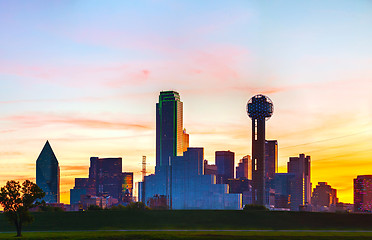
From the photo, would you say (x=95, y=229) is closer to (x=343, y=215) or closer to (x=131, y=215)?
(x=131, y=215)

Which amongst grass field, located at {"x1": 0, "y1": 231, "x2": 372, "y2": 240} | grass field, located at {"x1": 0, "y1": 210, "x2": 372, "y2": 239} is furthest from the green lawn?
grass field, located at {"x1": 0, "y1": 231, "x2": 372, "y2": 240}

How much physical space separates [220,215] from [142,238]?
1625 inches

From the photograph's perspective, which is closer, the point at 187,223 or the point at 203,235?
the point at 203,235

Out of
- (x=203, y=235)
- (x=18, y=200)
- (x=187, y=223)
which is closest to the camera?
(x=203, y=235)

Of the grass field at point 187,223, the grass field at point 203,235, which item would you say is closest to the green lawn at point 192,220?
the grass field at point 187,223

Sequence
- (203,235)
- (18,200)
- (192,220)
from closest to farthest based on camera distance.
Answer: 1. (203,235)
2. (18,200)
3. (192,220)

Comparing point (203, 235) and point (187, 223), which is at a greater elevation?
point (203, 235)

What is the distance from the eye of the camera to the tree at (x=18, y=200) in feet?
383

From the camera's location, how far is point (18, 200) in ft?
388

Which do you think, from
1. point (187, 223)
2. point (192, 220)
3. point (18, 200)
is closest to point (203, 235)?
point (187, 223)

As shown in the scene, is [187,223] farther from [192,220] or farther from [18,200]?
[18,200]

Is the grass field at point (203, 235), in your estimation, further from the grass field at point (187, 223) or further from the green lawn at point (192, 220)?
the green lawn at point (192, 220)

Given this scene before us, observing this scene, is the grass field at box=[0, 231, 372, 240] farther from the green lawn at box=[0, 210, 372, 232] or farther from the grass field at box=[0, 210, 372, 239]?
the green lawn at box=[0, 210, 372, 232]

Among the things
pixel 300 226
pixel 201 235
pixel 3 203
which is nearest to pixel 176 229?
pixel 201 235
